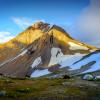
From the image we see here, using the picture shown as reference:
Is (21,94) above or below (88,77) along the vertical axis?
below

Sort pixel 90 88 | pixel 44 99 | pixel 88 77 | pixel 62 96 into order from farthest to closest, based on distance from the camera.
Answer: pixel 88 77 → pixel 90 88 → pixel 62 96 → pixel 44 99

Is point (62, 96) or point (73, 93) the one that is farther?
point (73, 93)

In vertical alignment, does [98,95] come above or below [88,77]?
below

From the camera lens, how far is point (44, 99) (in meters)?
53.0

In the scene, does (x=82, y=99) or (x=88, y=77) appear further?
(x=88, y=77)

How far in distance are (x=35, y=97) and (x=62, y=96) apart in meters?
5.38

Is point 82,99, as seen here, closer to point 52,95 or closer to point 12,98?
point 52,95

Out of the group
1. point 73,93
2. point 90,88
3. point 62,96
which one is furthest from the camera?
point 90,88

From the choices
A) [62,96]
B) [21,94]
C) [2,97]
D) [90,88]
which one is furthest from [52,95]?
[90,88]

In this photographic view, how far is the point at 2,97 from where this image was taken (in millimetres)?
54062

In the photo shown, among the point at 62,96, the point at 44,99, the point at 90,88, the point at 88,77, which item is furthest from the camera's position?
the point at 88,77

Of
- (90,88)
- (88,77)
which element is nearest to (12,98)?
(90,88)

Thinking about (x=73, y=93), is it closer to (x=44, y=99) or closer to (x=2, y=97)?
(x=44, y=99)

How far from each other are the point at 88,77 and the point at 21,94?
44.3 m
